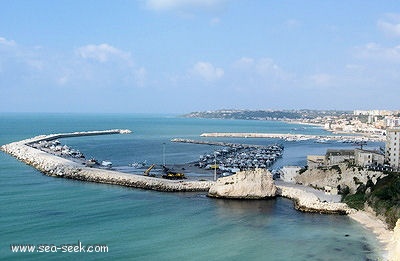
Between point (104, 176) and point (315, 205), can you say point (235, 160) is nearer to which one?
point (104, 176)

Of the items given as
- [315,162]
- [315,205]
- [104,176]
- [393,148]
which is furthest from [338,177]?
[104,176]

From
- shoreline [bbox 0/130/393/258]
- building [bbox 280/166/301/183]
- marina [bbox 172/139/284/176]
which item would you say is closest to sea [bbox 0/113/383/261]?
shoreline [bbox 0/130/393/258]

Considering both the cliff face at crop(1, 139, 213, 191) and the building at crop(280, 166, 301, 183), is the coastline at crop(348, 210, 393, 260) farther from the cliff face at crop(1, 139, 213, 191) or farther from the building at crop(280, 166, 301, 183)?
the cliff face at crop(1, 139, 213, 191)

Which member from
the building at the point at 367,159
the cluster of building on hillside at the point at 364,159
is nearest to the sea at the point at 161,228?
the cluster of building on hillside at the point at 364,159

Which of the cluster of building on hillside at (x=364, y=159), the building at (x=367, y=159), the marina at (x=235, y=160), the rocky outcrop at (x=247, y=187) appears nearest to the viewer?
the rocky outcrop at (x=247, y=187)

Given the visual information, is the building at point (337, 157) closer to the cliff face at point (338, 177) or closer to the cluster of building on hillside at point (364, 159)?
the cluster of building on hillside at point (364, 159)
